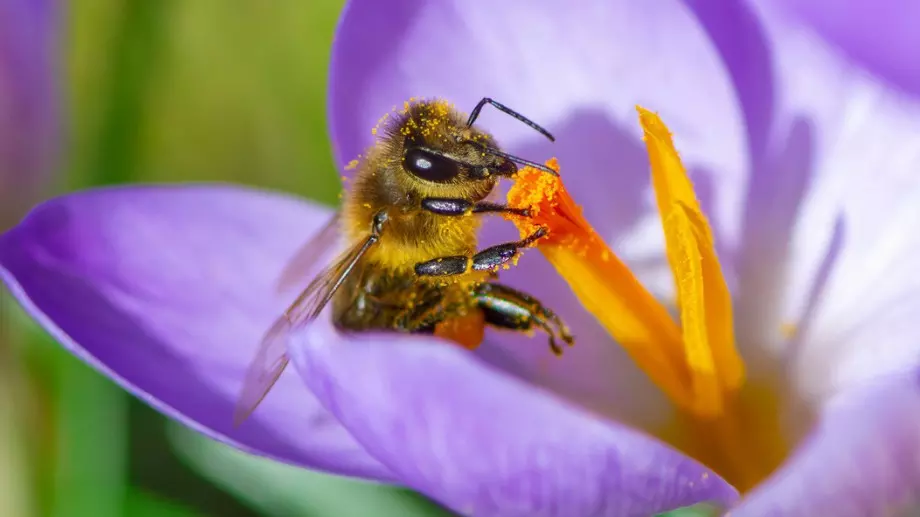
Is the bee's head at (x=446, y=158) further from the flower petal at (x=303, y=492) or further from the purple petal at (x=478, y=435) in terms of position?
the flower petal at (x=303, y=492)

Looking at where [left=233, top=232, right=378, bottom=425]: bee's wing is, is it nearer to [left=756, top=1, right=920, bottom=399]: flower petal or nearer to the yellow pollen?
the yellow pollen

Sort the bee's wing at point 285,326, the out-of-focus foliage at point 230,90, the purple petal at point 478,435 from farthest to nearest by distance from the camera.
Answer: the out-of-focus foliage at point 230,90
the bee's wing at point 285,326
the purple petal at point 478,435

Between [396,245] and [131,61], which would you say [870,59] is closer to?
[396,245]

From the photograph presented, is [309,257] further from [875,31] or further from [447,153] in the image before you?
[875,31]

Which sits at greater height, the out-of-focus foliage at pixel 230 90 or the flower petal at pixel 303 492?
the out-of-focus foliage at pixel 230 90

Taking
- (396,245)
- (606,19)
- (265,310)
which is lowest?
(265,310)

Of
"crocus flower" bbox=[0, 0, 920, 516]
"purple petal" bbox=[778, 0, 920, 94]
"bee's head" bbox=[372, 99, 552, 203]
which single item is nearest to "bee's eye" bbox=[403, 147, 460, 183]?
"bee's head" bbox=[372, 99, 552, 203]

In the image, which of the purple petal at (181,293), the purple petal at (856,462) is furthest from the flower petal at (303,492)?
the purple petal at (856,462)

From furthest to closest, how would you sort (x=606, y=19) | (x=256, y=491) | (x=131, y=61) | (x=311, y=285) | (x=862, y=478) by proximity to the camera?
1. (x=131, y=61)
2. (x=256, y=491)
3. (x=606, y=19)
4. (x=311, y=285)
5. (x=862, y=478)

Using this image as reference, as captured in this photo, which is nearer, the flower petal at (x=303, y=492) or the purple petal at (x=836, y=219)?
the purple petal at (x=836, y=219)

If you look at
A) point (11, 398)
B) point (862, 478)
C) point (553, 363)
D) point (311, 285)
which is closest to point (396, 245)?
point (311, 285)
